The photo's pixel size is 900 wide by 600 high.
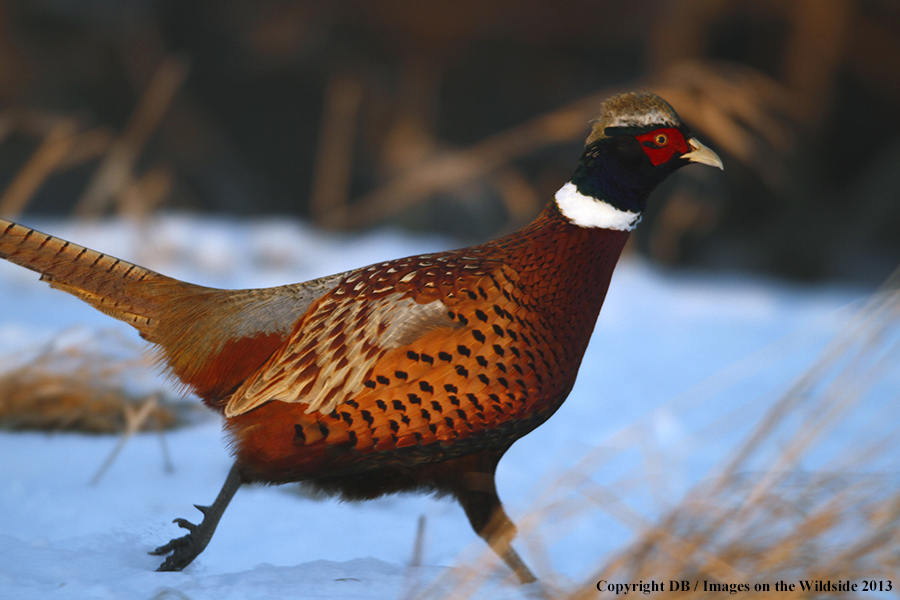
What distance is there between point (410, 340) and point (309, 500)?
0.79 metres

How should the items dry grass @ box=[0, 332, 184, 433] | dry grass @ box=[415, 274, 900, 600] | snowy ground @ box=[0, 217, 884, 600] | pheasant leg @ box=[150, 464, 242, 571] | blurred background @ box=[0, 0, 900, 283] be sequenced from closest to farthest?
dry grass @ box=[415, 274, 900, 600]
snowy ground @ box=[0, 217, 884, 600]
pheasant leg @ box=[150, 464, 242, 571]
dry grass @ box=[0, 332, 184, 433]
blurred background @ box=[0, 0, 900, 283]

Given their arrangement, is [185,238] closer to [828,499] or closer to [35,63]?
[35,63]

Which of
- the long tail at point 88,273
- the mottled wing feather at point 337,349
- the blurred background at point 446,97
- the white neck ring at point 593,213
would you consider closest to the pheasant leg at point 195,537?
the mottled wing feather at point 337,349

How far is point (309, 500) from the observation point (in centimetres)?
235

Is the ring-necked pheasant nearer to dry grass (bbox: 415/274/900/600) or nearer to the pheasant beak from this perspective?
the pheasant beak

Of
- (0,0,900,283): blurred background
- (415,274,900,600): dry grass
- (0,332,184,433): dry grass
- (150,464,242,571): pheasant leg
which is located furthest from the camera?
(0,0,900,283): blurred background

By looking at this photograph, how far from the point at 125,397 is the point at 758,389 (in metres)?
2.79

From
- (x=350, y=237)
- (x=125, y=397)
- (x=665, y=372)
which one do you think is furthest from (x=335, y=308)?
(x=350, y=237)

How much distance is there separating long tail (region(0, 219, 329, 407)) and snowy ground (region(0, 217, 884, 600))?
42cm

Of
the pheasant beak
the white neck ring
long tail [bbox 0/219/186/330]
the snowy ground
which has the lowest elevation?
the snowy ground

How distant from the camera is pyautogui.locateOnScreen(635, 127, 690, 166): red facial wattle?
6.38 feet

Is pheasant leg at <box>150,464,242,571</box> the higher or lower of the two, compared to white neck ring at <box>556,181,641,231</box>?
lower

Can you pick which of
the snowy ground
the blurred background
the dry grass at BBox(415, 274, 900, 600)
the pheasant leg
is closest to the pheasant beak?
the snowy ground

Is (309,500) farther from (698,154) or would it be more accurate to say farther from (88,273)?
(698,154)
